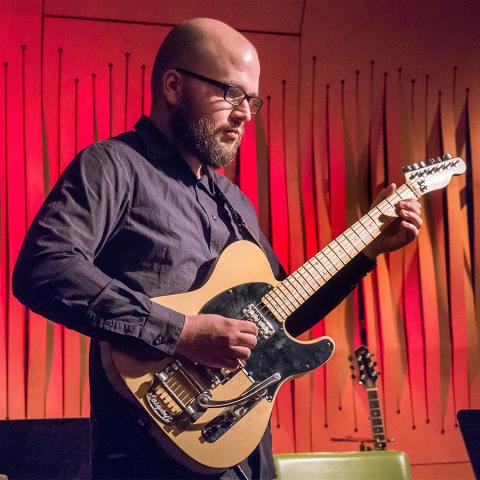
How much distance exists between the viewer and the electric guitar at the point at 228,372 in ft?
5.04

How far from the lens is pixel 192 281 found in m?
1.69

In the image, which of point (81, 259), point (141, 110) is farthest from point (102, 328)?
point (141, 110)

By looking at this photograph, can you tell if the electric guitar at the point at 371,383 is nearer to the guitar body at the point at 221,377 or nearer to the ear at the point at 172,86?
the guitar body at the point at 221,377

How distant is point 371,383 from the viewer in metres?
Answer: 3.41

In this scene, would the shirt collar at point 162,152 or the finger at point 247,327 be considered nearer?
the finger at point 247,327

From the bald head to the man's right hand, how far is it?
0.62m

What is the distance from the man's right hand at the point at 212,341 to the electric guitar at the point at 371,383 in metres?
1.91

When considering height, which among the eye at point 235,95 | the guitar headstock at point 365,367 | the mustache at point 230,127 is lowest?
the guitar headstock at point 365,367

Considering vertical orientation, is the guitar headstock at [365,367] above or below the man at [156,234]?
below

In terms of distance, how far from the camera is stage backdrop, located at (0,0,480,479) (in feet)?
11.0

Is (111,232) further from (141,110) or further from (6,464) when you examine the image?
(141,110)

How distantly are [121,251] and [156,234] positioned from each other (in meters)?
→ 0.09

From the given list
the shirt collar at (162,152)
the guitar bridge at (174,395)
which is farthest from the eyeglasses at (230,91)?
the guitar bridge at (174,395)

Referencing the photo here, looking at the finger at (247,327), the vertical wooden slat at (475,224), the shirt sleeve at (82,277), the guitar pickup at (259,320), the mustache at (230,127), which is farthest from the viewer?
the vertical wooden slat at (475,224)
